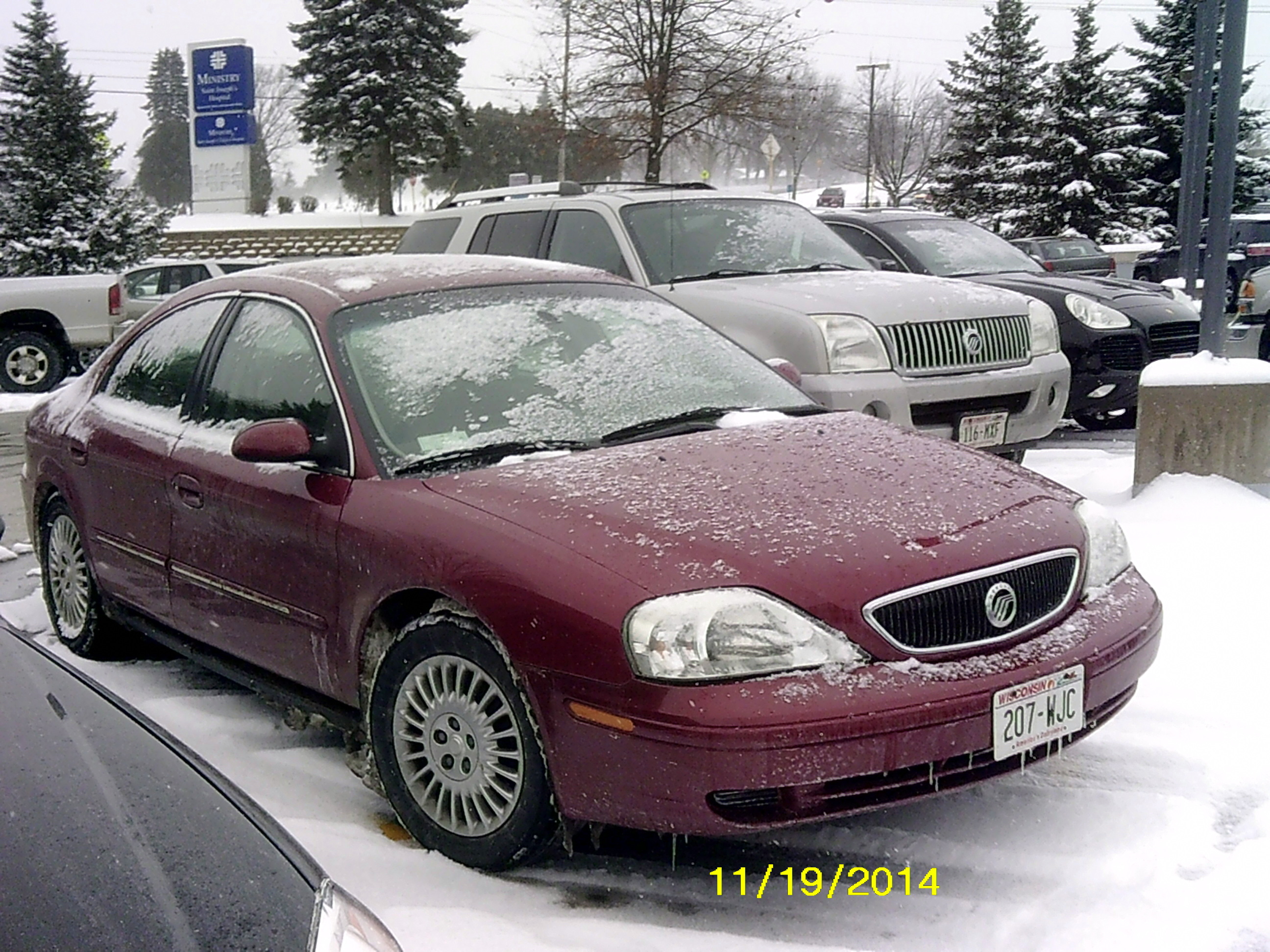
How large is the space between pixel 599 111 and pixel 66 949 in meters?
27.3

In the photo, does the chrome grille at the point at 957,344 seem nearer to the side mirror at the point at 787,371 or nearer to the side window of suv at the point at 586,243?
the side window of suv at the point at 586,243

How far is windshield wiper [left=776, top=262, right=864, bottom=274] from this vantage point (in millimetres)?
7723

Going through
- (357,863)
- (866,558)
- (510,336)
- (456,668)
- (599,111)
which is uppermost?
(599,111)

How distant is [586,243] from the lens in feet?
25.6

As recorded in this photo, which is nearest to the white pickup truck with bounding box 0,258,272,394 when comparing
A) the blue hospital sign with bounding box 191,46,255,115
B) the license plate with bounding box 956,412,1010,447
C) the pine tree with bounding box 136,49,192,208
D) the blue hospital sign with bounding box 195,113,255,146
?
the license plate with bounding box 956,412,1010,447

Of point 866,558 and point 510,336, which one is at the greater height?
point 510,336

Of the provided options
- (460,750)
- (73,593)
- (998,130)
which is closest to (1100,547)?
(460,750)

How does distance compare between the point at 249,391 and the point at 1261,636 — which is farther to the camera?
the point at 1261,636

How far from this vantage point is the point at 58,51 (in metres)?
31.5

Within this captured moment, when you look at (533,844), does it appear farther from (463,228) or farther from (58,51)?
(58,51)

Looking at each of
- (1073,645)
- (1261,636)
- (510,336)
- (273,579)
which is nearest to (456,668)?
(273,579)

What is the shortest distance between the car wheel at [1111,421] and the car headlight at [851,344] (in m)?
4.18

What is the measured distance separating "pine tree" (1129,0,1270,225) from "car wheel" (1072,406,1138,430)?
28073 millimetres

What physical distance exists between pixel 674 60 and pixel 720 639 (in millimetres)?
25529
